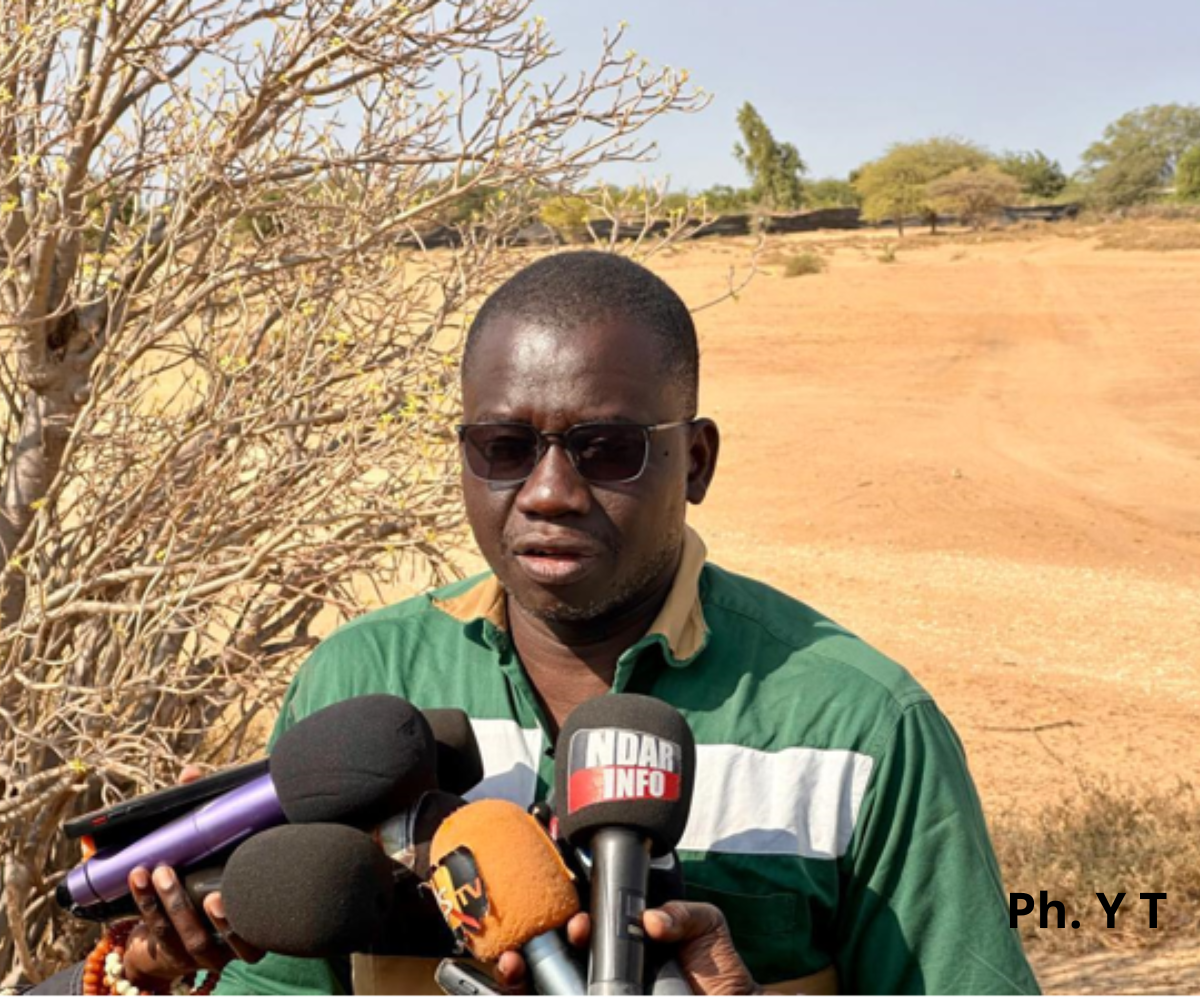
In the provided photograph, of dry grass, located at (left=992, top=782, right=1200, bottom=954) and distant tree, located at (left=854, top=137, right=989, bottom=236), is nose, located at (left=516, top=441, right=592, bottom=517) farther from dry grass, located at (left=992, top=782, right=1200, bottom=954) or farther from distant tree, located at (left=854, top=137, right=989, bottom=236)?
distant tree, located at (left=854, top=137, right=989, bottom=236)

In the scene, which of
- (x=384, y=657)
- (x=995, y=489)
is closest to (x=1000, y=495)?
(x=995, y=489)

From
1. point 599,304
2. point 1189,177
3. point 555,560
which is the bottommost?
point 555,560

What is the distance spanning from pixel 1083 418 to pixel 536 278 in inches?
755

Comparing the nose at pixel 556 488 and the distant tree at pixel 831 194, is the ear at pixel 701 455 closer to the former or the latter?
the nose at pixel 556 488

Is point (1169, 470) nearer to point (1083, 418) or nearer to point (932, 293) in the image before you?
point (1083, 418)

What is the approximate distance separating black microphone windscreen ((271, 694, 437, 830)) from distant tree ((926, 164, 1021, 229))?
151 feet

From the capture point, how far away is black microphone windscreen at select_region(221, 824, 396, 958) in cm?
166

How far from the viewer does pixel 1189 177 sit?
1938 inches

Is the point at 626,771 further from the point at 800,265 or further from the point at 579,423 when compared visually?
the point at 800,265

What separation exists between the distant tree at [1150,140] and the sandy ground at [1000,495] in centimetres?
2690

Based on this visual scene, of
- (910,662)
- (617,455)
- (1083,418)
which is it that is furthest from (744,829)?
(1083,418)

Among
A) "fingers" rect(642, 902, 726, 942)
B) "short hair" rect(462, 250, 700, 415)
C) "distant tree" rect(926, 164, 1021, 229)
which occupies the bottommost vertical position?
"fingers" rect(642, 902, 726, 942)

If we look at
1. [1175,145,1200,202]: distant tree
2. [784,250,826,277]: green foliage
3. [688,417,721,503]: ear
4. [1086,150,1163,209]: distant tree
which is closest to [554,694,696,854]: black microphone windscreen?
[688,417,721,503]: ear

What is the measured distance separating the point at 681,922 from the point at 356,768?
0.40 m
